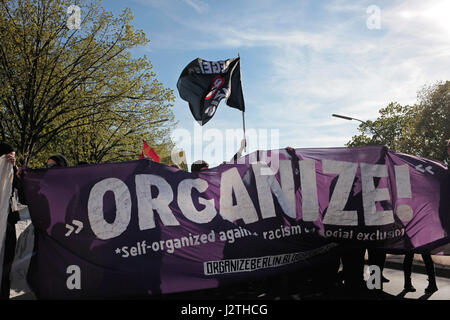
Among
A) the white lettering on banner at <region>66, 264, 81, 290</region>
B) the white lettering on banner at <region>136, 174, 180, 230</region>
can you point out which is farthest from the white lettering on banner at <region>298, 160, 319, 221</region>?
the white lettering on banner at <region>66, 264, 81, 290</region>

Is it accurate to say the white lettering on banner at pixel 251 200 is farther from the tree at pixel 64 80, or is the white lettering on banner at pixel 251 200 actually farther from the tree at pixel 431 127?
the tree at pixel 431 127

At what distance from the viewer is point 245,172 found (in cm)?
496

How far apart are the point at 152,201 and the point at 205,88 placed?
4135 millimetres

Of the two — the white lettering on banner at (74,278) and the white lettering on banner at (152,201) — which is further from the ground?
the white lettering on banner at (152,201)

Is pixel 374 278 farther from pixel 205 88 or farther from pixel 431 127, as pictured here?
pixel 431 127

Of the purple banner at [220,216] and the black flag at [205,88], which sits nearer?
A: the purple banner at [220,216]

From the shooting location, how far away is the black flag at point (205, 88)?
7.91 meters

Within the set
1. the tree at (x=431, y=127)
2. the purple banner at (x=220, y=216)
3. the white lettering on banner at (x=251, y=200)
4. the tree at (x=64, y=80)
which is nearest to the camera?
the purple banner at (x=220, y=216)

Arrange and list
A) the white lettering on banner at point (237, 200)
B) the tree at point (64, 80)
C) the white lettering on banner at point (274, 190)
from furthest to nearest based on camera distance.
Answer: the tree at point (64, 80) < the white lettering on banner at point (274, 190) < the white lettering on banner at point (237, 200)

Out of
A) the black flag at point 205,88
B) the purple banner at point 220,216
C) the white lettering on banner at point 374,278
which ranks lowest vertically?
the white lettering on banner at point 374,278

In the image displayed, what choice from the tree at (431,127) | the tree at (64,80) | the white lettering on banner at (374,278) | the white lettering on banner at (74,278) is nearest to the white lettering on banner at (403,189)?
the white lettering on banner at (374,278)

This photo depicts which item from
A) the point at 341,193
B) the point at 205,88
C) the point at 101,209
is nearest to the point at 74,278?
the point at 101,209

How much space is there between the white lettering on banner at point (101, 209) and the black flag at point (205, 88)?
3.84m

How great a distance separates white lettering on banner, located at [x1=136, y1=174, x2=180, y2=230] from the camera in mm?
4332
